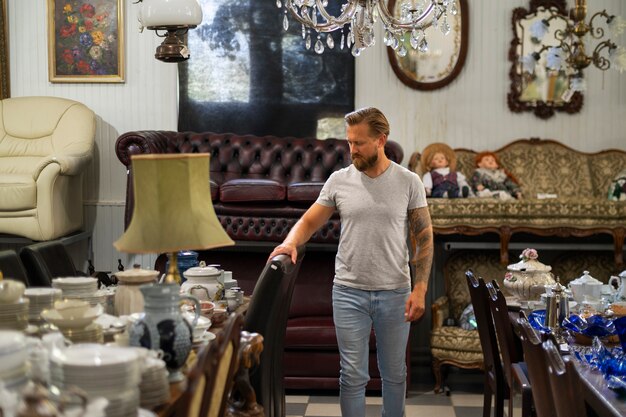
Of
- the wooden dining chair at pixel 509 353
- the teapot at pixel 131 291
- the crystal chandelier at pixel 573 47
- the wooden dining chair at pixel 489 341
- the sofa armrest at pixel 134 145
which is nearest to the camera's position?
the teapot at pixel 131 291

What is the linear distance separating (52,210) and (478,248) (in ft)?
10.7

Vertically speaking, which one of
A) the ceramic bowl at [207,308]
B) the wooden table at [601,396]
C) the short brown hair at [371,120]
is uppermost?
the short brown hair at [371,120]

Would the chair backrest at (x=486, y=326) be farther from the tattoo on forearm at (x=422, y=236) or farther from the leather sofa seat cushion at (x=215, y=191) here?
the leather sofa seat cushion at (x=215, y=191)

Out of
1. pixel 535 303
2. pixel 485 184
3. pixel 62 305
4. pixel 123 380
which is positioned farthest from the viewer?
pixel 485 184

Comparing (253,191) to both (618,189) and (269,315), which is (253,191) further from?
(269,315)

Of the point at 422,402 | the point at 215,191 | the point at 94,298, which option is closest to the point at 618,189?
the point at 422,402

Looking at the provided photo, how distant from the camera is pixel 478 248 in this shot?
23.5ft

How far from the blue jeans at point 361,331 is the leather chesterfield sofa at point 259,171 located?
2.59 metres

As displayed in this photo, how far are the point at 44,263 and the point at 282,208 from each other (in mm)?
2698

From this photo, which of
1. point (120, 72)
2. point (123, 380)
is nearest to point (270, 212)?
point (120, 72)

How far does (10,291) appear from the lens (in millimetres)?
2594

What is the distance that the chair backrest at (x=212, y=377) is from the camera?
2.08 metres

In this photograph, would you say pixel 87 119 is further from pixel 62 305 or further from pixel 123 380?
pixel 123 380

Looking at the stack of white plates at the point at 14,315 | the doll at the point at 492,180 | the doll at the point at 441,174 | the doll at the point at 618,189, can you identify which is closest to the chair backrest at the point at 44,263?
the stack of white plates at the point at 14,315
